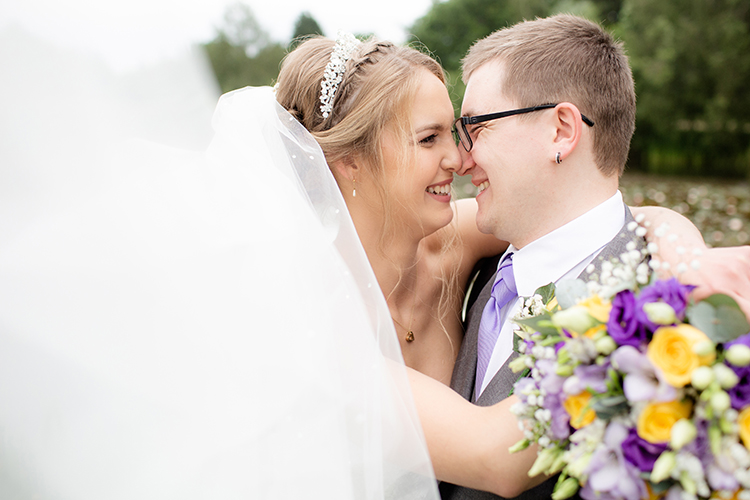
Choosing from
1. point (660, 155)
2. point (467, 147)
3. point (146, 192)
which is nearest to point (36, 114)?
point (146, 192)

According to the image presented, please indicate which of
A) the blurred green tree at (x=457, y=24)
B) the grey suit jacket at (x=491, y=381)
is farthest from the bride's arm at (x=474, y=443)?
the blurred green tree at (x=457, y=24)

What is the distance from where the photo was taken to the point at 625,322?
1263mm

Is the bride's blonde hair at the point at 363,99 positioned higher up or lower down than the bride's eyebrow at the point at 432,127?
higher up

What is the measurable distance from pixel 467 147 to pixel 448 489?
5.18 ft

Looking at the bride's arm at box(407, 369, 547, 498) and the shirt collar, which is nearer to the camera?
the bride's arm at box(407, 369, 547, 498)

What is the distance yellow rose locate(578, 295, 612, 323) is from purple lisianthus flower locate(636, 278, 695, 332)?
79mm

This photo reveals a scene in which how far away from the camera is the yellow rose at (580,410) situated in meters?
1.26

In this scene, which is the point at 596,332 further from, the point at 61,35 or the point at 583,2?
the point at 583,2

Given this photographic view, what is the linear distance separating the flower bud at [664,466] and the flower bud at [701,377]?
17cm

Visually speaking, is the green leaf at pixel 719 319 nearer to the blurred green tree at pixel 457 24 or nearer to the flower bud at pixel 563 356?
the flower bud at pixel 563 356

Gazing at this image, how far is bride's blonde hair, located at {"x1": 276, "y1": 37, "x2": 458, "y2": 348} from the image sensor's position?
2455mm

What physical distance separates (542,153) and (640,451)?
1.48 metres

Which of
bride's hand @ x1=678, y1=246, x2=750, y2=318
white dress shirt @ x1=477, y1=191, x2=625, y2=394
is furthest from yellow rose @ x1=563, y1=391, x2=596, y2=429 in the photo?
white dress shirt @ x1=477, y1=191, x2=625, y2=394

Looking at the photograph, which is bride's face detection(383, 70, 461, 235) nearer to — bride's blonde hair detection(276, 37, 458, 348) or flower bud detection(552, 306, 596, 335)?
bride's blonde hair detection(276, 37, 458, 348)
